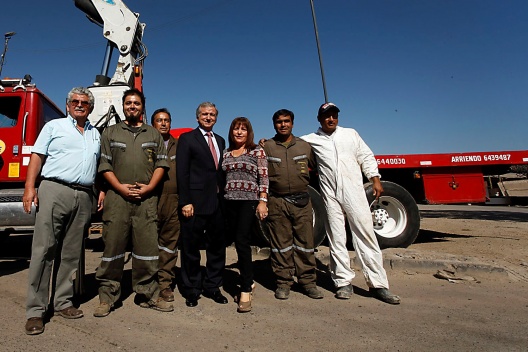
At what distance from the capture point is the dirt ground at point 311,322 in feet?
7.27

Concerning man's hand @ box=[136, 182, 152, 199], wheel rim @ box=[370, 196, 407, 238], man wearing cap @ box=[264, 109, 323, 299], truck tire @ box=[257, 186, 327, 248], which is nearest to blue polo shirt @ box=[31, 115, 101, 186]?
man's hand @ box=[136, 182, 152, 199]

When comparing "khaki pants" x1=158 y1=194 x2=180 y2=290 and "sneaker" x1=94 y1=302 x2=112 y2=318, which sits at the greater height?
"khaki pants" x1=158 y1=194 x2=180 y2=290

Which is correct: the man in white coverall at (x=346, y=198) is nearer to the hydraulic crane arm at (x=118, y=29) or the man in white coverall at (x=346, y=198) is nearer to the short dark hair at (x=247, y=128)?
the short dark hair at (x=247, y=128)

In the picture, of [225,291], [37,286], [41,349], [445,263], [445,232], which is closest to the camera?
[41,349]

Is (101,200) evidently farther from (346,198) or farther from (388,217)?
(388,217)

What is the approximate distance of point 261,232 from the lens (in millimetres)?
5027

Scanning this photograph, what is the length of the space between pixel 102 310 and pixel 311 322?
172 centimetres

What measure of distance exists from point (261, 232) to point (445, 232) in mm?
4657

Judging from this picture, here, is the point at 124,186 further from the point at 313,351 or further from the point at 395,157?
the point at 395,157

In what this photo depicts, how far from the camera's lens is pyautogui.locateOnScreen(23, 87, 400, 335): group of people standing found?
2.61m

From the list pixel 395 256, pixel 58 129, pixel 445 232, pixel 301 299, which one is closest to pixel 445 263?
pixel 395 256

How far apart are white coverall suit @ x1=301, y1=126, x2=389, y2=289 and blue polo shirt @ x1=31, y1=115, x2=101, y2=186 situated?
7.15 feet

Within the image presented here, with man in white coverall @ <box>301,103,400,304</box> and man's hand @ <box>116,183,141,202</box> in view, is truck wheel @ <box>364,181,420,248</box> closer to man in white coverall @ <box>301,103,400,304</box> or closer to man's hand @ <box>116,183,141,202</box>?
man in white coverall @ <box>301,103,400,304</box>

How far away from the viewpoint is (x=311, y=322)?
8.52 feet
